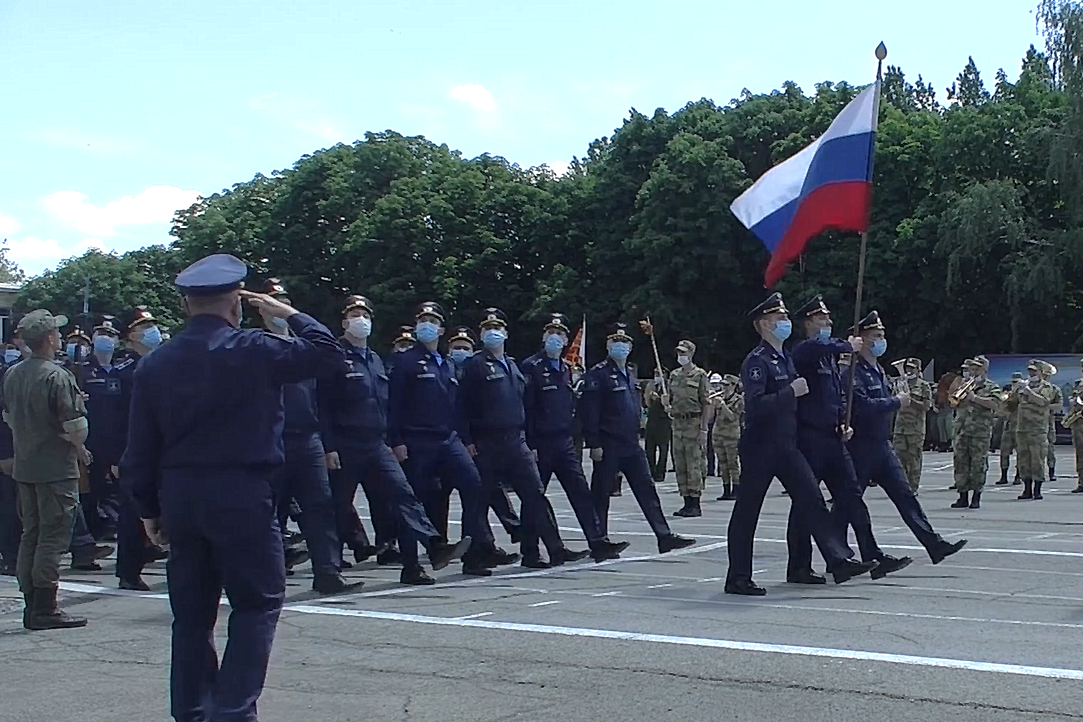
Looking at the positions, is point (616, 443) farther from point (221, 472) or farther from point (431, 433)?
point (221, 472)

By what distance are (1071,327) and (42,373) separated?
132 feet

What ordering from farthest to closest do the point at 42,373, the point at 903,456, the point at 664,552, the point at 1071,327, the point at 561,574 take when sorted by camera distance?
1. the point at 1071,327
2. the point at 903,456
3. the point at 664,552
4. the point at 561,574
5. the point at 42,373

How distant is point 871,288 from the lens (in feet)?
148

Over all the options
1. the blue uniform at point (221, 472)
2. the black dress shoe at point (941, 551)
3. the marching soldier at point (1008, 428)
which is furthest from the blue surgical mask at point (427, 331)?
the marching soldier at point (1008, 428)

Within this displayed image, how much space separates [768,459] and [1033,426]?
1260 cm

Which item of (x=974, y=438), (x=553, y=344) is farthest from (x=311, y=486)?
(x=974, y=438)

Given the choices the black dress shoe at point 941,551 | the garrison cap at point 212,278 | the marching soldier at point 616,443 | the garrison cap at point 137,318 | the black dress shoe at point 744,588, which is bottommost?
the black dress shoe at point 744,588

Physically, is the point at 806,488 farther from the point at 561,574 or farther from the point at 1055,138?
the point at 1055,138

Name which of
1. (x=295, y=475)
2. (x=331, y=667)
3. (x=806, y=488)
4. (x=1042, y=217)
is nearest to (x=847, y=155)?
(x=806, y=488)

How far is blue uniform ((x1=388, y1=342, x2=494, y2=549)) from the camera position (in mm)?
12250

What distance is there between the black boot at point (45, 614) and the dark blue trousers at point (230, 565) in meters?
4.37

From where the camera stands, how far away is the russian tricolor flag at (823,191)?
12086mm

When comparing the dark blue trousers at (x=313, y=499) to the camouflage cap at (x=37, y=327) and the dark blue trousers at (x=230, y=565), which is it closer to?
the camouflage cap at (x=37, y=327)

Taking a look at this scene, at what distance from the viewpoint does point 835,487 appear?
38.0 feet
